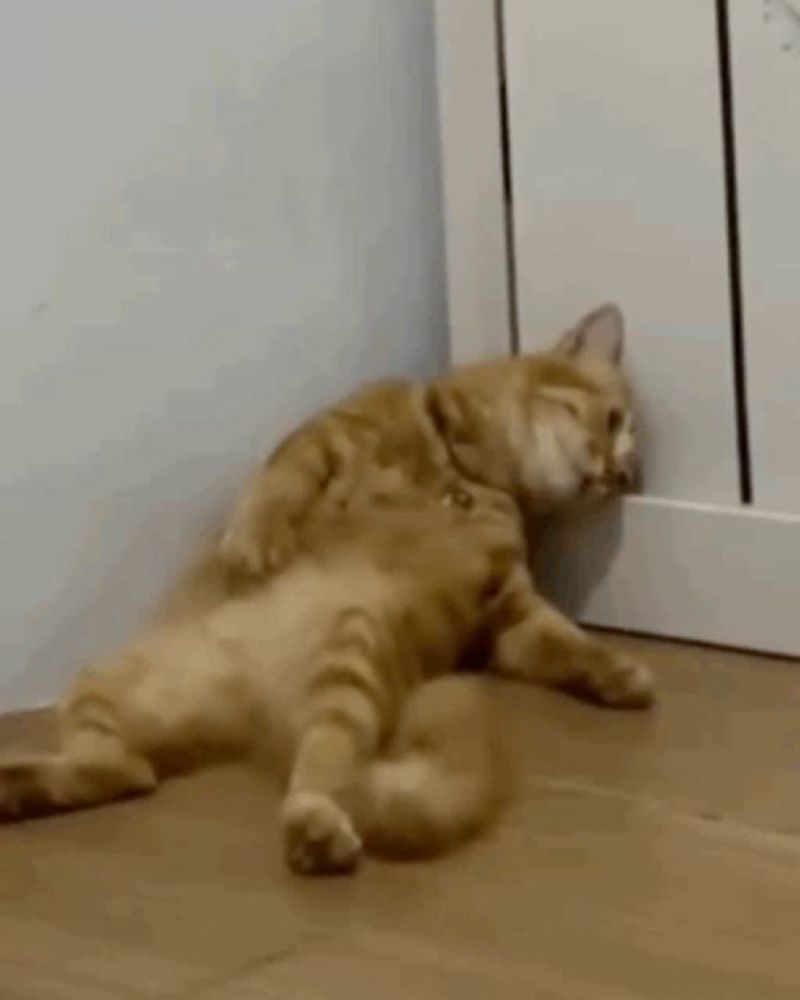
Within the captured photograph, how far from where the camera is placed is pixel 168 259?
72.0 inches

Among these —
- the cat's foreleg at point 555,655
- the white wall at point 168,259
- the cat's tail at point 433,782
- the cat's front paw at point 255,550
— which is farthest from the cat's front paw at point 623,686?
the white wall at point 168,259

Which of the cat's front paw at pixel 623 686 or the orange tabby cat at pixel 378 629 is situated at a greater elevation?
the orange tabby cat at pixel 378 629

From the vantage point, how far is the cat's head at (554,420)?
1805 millimetres

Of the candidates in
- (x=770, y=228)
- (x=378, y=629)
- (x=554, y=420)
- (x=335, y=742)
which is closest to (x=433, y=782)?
(x=335, y=742)

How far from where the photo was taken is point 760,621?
71.6 inches

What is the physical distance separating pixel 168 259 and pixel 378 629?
14.2 inches

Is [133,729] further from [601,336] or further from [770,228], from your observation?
[770,228]

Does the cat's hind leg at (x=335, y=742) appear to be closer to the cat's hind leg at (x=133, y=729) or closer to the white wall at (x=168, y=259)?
the cat's hind leg at (x=133, y=729)

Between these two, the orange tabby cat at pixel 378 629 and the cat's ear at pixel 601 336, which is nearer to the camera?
the orange tabby cat at pixel 378 629

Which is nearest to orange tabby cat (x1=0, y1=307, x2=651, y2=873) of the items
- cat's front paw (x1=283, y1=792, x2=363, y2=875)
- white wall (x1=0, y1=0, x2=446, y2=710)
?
cat's front paw (x1=283, y1=792, x2=363, y2=875)

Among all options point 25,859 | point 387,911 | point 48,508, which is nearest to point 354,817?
point 387,911

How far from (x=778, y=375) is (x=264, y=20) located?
0.49 metres

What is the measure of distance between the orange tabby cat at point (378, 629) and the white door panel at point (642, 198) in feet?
0.16

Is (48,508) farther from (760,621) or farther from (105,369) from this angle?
(760,621)
